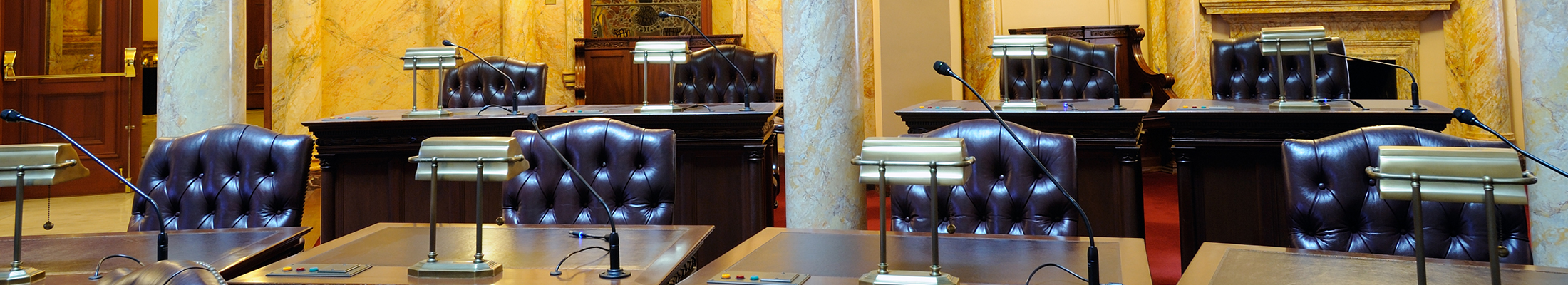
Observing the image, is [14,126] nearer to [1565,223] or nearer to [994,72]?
[994,72]

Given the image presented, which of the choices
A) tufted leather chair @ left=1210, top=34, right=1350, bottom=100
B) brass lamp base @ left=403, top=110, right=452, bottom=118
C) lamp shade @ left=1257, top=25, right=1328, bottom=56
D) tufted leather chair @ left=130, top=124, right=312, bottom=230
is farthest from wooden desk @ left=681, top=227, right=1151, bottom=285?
tufted leather chair @ left=1210, top=34, right=1350, bottom=100

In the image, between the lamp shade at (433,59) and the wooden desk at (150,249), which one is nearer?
the wooden desk at (150,249)

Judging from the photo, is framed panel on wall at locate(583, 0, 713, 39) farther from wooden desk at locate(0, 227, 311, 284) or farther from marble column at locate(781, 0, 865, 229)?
wooden desk at locate(0, 227, 311, 284)

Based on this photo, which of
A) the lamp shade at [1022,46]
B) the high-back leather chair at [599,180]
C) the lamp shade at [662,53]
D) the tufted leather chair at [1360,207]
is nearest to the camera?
the tufted leather chair at [1360,207]

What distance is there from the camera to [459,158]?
2.10 m

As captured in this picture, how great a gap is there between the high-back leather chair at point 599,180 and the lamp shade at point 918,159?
3.74ft

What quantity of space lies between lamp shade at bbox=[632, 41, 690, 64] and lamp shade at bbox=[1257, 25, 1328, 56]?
236 cm

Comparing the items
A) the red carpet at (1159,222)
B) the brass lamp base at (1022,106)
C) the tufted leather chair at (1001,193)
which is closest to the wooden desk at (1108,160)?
the brass lamp base at (1022,106)

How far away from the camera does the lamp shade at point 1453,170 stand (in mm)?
1584

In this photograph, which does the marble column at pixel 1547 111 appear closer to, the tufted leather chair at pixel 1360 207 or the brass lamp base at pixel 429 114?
the tufted leather chair at pixel 1360 207

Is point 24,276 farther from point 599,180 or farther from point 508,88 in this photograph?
point 508,88

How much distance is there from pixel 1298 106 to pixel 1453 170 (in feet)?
8.11

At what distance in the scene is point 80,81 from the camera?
24.0ft

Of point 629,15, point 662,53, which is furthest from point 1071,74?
point 629,15
